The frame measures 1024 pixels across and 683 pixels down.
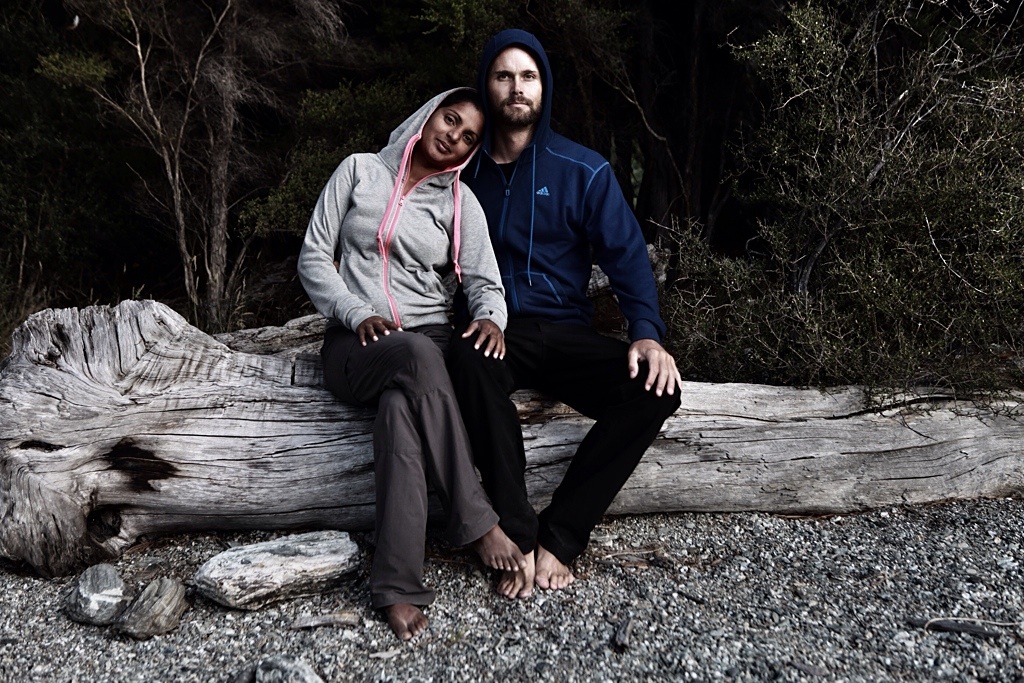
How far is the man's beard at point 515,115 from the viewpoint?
12.0 feet

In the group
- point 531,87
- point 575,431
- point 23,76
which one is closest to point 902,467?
point 575,431

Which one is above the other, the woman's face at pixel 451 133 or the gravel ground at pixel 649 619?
the woman's face at pixel 451 133

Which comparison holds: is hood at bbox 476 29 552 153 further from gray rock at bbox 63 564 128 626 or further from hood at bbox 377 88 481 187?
gray rock at bbox 63 564 128 626

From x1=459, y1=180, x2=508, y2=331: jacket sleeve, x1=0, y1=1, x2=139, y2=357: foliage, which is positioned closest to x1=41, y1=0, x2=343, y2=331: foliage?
x1=0, y1=1, x2=139, y2=357: foliage

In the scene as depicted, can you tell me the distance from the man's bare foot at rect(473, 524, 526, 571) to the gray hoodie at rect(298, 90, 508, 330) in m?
0.82

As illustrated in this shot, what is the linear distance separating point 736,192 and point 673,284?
3.01 feet

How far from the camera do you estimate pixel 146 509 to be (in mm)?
3479

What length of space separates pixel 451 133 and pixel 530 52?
1.83 feet

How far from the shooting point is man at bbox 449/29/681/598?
10.2 feet

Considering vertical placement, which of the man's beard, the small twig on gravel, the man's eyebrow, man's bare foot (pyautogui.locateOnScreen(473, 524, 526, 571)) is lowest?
the small twig on gravel

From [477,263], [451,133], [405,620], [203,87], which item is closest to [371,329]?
[477,263]

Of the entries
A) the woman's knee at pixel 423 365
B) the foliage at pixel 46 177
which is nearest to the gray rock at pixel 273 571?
the woman's knee at pixel 423 365

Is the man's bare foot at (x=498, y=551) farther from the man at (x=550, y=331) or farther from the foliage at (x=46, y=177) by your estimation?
the foliage at (x=46, y=177)

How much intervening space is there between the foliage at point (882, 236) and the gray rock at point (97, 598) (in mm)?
3066
